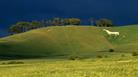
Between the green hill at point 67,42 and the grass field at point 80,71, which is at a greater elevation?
the grass field at point 80,71

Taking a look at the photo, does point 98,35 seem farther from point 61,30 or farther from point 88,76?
point 88,76

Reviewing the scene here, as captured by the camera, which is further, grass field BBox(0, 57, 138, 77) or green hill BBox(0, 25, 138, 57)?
green hill BBox(0, 25, 138, 57)

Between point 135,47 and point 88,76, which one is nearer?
point 88,76

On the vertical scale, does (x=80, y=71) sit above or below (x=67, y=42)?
above

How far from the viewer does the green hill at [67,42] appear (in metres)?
148

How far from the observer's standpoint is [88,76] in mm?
34562

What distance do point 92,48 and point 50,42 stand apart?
16.3 m

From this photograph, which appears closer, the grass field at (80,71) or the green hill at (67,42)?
the grass field at (80,71)

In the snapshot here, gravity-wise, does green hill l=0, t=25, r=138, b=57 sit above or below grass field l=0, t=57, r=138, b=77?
below

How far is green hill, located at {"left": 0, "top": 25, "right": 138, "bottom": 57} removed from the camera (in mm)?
147625

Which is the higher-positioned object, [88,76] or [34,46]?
[88,76]

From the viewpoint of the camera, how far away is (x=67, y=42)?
163m

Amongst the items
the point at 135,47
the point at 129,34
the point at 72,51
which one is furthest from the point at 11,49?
the point at 129,34

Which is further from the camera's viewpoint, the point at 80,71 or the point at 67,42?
the point at 67,42
